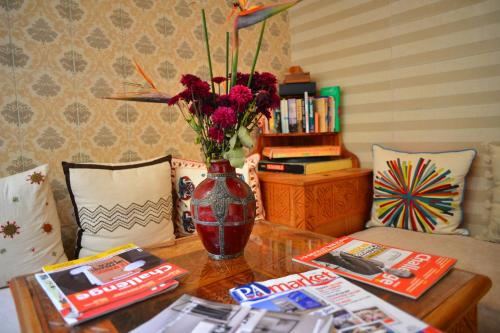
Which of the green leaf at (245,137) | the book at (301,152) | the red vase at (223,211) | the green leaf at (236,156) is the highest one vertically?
the green leaf at (245,137)

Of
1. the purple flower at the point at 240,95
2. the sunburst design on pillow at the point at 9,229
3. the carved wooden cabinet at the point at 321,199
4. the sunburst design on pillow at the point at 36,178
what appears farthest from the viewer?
the carved wooden cabinet at the point at 321,199

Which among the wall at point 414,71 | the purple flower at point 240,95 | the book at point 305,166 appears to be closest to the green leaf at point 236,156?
the purple flower at point 240,95

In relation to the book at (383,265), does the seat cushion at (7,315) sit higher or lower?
lower

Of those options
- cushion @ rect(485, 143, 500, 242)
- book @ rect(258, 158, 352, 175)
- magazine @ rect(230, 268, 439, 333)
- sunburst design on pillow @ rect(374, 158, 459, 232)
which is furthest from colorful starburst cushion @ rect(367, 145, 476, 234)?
magazine @ rect(230, 268, 439, 333)

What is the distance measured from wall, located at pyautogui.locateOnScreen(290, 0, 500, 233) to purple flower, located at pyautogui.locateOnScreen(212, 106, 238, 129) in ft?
4.87

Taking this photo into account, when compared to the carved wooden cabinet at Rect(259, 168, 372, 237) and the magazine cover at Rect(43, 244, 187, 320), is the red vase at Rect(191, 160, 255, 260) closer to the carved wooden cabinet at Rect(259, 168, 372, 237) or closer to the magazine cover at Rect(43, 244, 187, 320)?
the magazine cover at Rect(43, 244, 187, 320)

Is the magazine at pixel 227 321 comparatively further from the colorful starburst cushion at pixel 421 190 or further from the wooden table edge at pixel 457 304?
the colorful starburst cushion at pixel 421 190

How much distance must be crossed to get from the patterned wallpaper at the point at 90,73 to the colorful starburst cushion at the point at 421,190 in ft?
3.98

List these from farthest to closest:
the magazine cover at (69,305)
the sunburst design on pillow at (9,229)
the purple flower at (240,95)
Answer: the sunburst design on pillow at (9,229), the purple flower at (240,95), the magazine cover at (69,305)

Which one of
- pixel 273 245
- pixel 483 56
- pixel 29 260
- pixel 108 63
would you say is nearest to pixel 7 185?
pixel 29 260

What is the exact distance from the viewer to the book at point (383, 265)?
775 millimetres

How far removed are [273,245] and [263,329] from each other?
1.87ft

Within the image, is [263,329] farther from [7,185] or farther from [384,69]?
[384,69]

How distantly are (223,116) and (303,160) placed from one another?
1.32 metres
